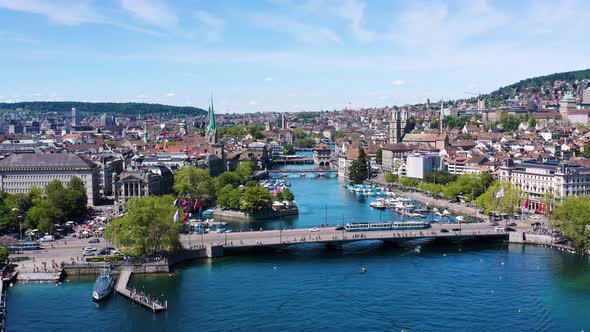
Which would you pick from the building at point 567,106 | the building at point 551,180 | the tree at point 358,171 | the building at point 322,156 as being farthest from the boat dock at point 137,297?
the building at point 567,106

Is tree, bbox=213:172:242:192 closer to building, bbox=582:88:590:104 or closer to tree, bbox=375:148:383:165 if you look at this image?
tree, bbox=375:148:383:165

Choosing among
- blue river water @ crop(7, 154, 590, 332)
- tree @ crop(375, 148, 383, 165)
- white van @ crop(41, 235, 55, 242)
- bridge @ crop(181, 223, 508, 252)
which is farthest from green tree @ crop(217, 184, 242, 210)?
tree @ crop(375, 148, 383, 165)

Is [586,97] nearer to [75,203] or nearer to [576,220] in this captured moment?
[576,220]

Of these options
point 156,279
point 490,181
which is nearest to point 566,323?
point 156,279

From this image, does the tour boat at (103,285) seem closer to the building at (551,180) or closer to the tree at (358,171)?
the building at (551,180)

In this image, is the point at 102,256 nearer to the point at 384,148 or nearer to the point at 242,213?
the point at 242,213
